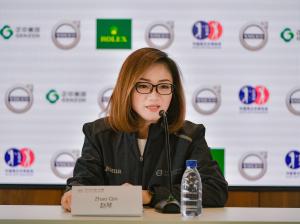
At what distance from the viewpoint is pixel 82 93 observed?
3.41 m

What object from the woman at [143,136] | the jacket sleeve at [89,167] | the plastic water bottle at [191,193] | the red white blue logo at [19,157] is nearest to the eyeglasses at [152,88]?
the woman at [143,136]

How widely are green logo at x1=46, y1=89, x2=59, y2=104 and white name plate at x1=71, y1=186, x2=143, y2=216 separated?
172 cm

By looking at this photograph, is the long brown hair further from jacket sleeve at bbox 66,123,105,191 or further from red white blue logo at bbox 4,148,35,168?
red white blue logo at bbox 4,148,35,168

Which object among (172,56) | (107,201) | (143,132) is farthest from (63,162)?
(107,201)

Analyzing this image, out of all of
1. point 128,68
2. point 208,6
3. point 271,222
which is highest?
point 208,6

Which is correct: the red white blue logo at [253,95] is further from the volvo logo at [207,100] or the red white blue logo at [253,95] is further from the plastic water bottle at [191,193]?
the plastic water bottle at [191,193]

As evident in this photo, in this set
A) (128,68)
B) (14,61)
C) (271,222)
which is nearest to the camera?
(271,222)

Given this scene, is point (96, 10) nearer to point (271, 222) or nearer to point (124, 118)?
point (124, 118)

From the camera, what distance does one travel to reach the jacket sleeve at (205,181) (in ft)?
7.03

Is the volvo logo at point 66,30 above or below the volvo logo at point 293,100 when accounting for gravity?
above

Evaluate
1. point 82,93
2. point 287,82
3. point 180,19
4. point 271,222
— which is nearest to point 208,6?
point 180,19

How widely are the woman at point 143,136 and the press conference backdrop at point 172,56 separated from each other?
0.94m

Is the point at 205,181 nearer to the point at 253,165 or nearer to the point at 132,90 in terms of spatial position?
the point at 132,90

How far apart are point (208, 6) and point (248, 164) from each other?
1.02 meters
